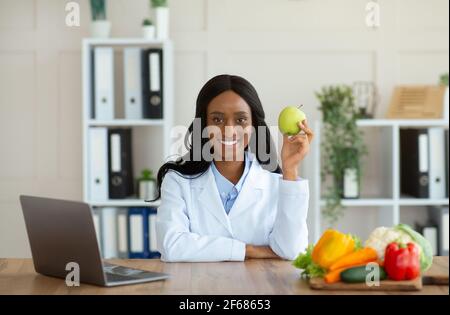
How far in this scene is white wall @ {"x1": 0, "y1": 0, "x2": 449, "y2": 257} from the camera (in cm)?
440

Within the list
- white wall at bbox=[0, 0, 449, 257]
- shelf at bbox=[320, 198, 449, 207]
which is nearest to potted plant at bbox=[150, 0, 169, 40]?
white wall at bbox=[0, 0, 449, 257]

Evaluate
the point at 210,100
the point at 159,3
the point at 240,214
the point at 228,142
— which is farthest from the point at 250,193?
the point at 159,3

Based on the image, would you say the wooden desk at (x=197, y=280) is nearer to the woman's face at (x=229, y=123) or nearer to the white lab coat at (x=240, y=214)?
the white lab coat at (x=240, y=214)

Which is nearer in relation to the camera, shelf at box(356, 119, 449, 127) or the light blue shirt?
the light blue shirt

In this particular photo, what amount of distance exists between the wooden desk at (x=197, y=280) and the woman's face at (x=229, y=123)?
0.43 m

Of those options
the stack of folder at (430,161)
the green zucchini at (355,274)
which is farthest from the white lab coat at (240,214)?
the stack of folder at (430,161)

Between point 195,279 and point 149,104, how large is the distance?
2.41 m

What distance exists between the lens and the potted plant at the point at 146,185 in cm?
422

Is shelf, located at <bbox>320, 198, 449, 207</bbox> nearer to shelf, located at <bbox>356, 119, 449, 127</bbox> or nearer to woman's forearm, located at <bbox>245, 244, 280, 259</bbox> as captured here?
shelf, located at <bbox>356, 119, 449, 127</bbox>

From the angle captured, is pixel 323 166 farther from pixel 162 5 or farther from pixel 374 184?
pixel 162 5

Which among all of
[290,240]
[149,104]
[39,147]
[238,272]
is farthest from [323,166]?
[238,272]

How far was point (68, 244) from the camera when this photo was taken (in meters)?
1.83

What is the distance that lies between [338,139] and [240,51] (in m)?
0.80

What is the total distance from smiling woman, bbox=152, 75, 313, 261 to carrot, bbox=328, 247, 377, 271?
1.62ft
